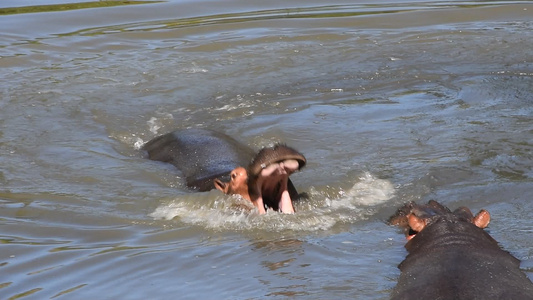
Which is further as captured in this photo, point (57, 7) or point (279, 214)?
point (57, 7)

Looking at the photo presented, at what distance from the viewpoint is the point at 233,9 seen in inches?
515

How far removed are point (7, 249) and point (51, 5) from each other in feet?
26.8

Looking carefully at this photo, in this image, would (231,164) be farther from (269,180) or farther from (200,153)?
(269,180)

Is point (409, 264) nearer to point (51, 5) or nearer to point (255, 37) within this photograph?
point (255, 37)

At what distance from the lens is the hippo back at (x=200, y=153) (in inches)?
260

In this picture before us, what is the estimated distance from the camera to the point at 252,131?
803 cm

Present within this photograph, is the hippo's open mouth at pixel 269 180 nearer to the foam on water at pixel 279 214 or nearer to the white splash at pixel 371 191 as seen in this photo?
the foam on water at pixel 279 214

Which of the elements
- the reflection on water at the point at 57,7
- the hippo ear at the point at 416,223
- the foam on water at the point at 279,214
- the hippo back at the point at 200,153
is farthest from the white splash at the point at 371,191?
the reflection on water at the point at 57,7

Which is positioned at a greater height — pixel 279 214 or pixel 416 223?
pixel 416 223

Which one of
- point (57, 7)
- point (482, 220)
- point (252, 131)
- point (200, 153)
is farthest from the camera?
point (57, 7)

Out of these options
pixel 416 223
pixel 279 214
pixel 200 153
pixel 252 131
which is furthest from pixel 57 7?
pixel 416 223

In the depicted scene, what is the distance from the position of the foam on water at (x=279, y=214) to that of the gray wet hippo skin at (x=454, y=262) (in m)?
0.63

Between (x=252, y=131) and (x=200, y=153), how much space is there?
1.16 metres

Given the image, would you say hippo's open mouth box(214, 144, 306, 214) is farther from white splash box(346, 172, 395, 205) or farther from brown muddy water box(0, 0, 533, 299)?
white splash box(346, 172, 395, 205)
